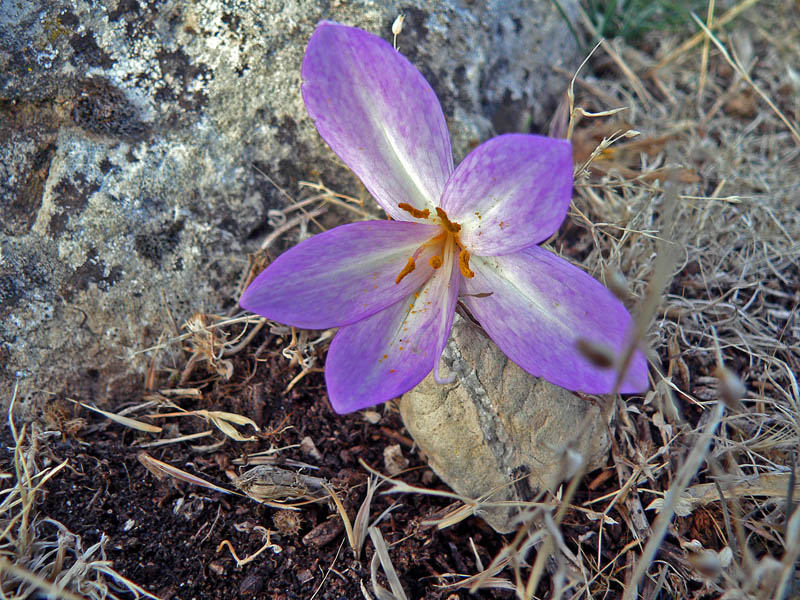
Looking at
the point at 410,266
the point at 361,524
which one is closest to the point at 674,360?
the point at 410,266

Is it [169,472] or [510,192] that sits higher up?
[510,192]

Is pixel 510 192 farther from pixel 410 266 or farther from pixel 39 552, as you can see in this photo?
pixel 39 552

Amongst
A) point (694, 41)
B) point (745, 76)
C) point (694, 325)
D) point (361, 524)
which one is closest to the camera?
point (361, 524)

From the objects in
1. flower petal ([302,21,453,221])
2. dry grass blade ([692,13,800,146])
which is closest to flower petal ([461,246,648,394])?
flower petal ([302,21,453,221])

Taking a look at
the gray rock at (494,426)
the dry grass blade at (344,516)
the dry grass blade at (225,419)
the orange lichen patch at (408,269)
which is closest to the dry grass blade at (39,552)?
the dry grass blade at (225,419)

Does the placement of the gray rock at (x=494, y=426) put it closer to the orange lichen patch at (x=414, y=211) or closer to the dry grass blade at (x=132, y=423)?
the orange lichen patch at (x=414, y=211)

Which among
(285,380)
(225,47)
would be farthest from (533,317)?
(225,47)

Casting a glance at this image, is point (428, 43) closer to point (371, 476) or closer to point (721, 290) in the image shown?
point (721, 290)
